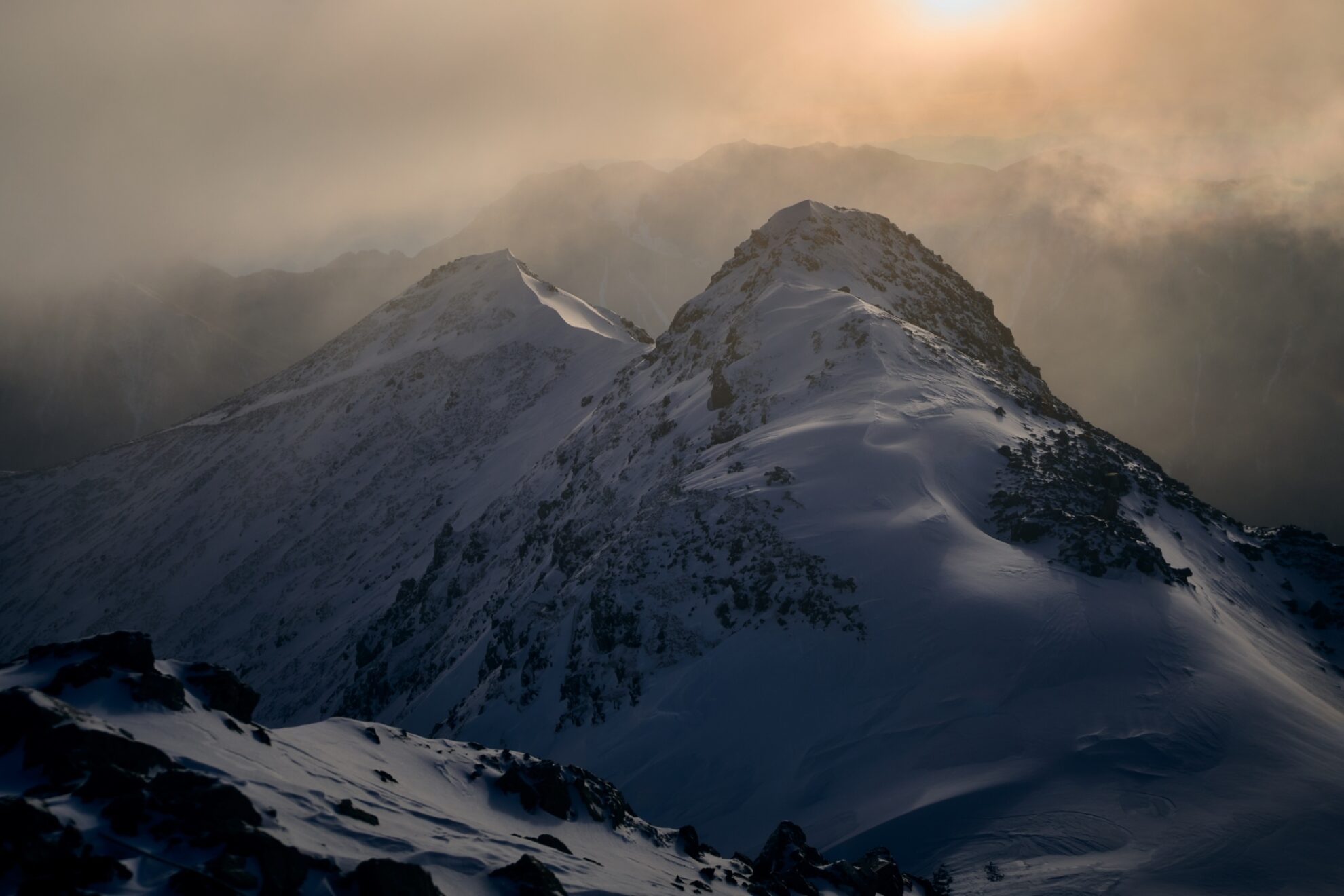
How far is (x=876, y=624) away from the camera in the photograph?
33.3 m

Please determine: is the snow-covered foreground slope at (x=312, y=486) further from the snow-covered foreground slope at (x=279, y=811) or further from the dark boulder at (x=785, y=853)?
the dark boulder at (x=785, y=853)

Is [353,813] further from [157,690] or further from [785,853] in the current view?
[785,853]

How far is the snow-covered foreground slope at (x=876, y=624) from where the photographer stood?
25.1 m

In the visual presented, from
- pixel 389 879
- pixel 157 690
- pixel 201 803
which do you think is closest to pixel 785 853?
pixel 389 879

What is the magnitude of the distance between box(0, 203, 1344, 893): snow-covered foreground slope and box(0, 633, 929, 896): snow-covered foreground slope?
5.86 metres

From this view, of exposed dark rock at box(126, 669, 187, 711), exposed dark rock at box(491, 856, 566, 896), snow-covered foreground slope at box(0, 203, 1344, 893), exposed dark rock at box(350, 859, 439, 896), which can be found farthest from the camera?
snow-covered foreground slope at box(0, 203, 1344, 893)

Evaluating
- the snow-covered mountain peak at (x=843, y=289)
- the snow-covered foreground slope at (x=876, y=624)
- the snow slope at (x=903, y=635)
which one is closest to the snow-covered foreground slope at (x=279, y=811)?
the snow slope at (x=903, y=635)

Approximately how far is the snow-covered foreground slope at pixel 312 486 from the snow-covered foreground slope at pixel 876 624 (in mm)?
4416

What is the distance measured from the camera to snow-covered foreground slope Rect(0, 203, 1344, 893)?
25.1m

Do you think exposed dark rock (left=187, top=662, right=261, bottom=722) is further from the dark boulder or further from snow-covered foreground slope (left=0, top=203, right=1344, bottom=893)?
snow-covered foreground slope (left=0, top=203, right=1344, bottom=893)

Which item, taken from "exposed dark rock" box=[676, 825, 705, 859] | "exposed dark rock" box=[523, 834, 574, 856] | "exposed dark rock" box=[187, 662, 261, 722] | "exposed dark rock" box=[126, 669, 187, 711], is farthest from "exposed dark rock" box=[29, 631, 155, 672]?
"exposed dark rock" box=[676, 825, 705, 859]

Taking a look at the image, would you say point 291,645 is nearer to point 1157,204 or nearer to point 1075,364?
point 1075,364

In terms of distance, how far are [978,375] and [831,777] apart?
100 feet

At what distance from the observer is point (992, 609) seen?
32.2 metres
